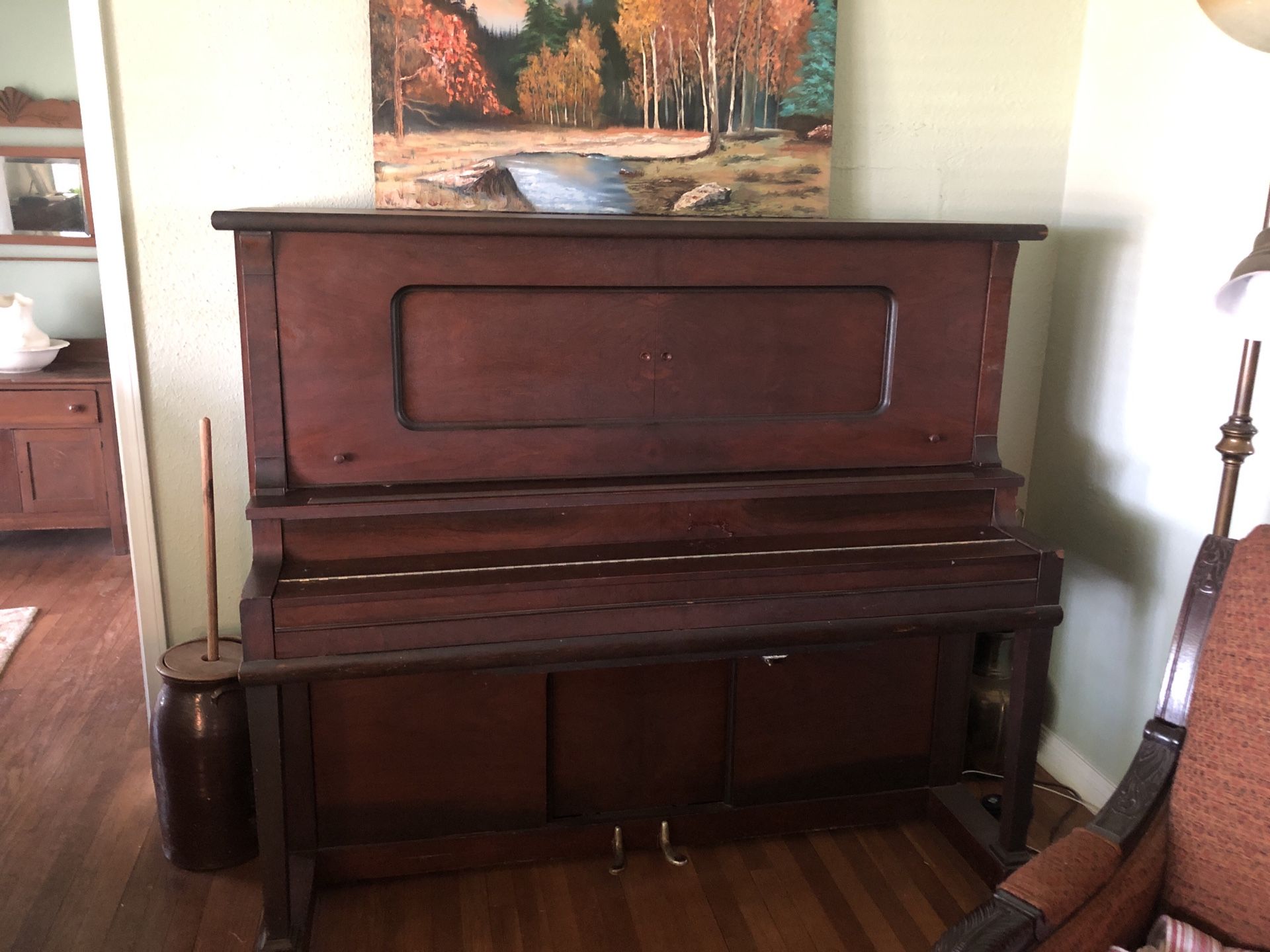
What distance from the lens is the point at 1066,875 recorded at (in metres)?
1.21

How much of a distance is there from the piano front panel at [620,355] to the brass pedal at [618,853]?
2.61 ft

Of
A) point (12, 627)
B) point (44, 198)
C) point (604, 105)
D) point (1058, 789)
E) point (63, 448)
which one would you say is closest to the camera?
point (604, 105)

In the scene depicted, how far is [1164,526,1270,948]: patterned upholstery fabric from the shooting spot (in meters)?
1.27

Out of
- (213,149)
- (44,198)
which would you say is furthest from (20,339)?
(213,149)

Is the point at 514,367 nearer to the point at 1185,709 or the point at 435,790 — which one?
the point at 435,790

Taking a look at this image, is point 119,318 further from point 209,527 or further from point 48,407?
point 48,407

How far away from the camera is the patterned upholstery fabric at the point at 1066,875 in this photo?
117 centimetres

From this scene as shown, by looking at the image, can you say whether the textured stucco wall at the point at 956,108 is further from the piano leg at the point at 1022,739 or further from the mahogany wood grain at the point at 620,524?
the piano leg at the point at 1022,739

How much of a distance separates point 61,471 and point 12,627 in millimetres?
757

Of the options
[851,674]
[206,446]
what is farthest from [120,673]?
[851,674]

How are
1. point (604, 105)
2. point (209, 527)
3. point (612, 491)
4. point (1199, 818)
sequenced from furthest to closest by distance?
1. point (604, 105)
2. point (209, 527)
3. point (612, 491)
4. point (1199, 818)

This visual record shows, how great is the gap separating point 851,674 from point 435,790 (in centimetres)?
90

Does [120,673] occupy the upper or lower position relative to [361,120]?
lower

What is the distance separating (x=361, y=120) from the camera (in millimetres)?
1988
